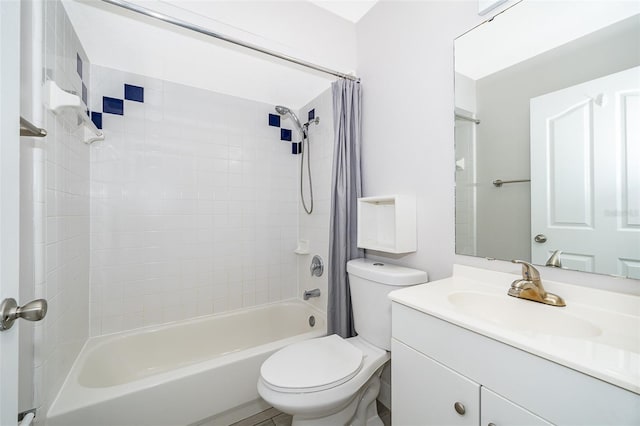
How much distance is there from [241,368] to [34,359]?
0.80 metres

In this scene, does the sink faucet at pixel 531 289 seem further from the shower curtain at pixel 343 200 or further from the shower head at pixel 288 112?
the shower head at pixel 288 112

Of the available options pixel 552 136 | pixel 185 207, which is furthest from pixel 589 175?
pixel 185 207

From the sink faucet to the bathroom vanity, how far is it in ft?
0.08

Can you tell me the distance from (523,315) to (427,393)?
1.30 feet

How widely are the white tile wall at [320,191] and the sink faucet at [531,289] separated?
1.23 m

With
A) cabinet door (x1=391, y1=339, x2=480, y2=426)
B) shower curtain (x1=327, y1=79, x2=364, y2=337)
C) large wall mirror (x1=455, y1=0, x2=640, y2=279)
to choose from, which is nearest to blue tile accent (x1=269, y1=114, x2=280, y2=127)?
shower curtain (x1=327, y1=79, x2=364, y2=337)

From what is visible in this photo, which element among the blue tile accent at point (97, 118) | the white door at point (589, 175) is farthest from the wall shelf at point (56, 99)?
the white door at point (589, 175)

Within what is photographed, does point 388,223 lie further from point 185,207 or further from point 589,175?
point 185,207

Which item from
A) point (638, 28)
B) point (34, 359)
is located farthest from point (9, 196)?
point (638, 28)

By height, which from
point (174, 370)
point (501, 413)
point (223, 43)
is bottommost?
point (174, 370)

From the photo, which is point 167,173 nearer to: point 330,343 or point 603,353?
point 330,343

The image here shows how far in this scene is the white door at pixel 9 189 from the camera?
0.51m

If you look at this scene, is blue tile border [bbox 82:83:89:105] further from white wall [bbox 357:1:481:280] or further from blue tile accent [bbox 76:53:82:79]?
white wall [bbox 357:1:481:280]

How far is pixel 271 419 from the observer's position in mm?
1422
